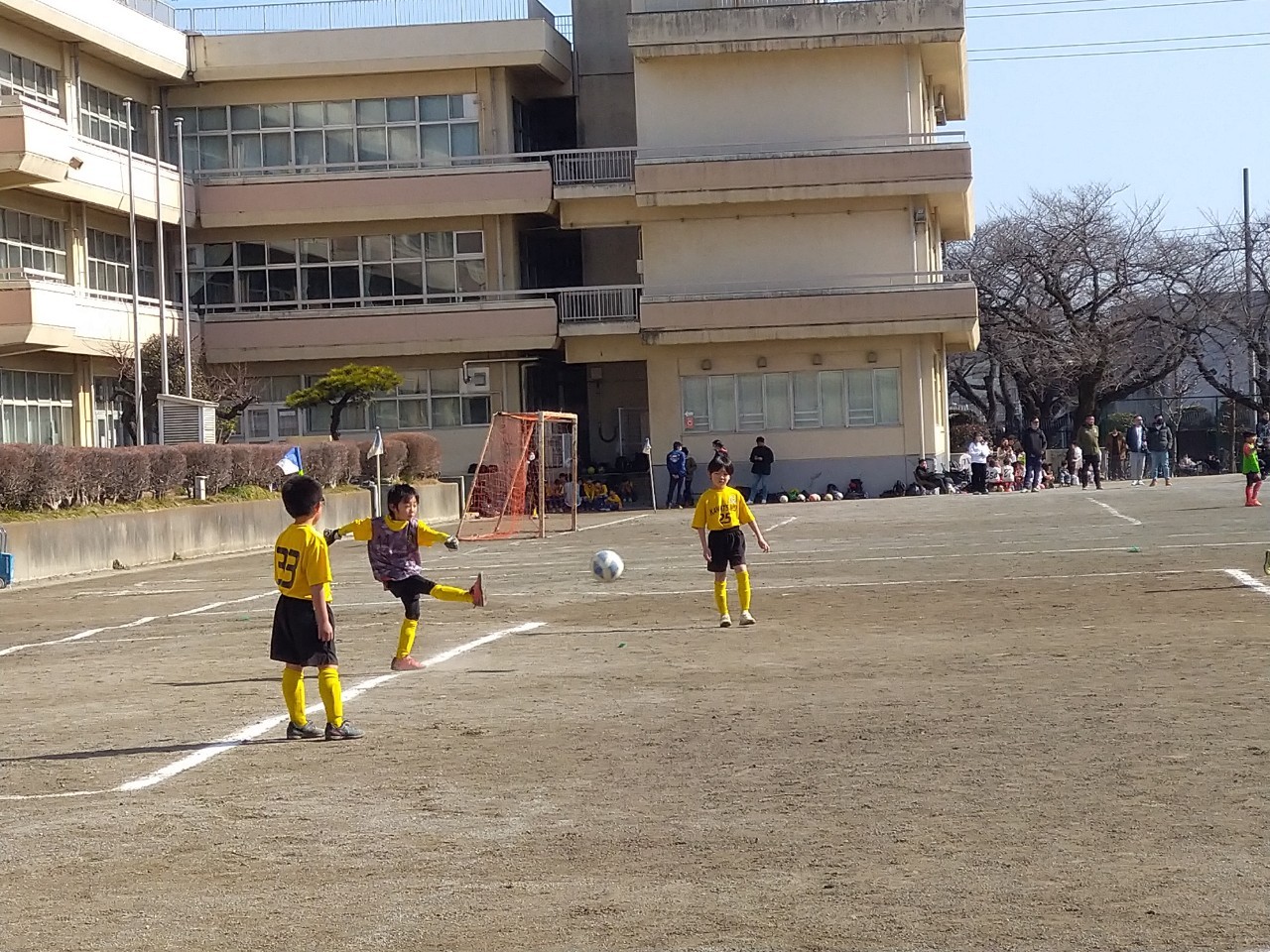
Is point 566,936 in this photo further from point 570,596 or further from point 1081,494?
point 1081,494

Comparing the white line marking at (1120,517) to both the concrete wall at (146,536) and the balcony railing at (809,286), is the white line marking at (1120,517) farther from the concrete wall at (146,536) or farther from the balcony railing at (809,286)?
the balcony railing at (809,286)

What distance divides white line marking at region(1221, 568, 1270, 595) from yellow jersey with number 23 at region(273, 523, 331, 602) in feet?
33.2

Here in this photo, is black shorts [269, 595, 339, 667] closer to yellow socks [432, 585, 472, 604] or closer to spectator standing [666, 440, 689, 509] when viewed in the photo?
yellow socks [432, 585, 472, 604]

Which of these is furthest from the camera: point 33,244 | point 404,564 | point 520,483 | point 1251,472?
point 33,244

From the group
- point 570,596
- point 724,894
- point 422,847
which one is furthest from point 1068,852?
point 570,596

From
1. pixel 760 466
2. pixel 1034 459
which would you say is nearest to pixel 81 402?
pixel 760 466

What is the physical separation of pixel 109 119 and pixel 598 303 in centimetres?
1411

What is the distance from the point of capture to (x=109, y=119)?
161 feet

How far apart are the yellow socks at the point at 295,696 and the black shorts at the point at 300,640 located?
5.4 inches

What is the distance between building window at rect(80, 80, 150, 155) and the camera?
47469 mm

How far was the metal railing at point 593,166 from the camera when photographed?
169 ft

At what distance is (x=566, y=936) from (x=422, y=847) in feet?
5.24

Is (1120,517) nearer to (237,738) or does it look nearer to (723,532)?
(723,532)

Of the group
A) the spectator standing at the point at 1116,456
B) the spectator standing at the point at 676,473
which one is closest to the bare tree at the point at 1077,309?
the spectator standing at the point at 1116,456
